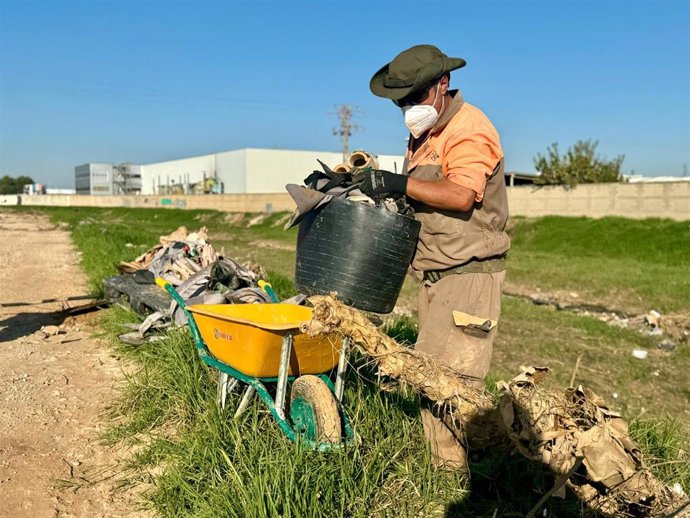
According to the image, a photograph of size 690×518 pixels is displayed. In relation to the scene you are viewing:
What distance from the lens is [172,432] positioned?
382cm

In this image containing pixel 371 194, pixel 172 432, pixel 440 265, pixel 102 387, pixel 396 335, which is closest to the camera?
pixel 371 194

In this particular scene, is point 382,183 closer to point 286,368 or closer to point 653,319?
point 286,368

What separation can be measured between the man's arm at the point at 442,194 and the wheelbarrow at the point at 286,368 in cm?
89

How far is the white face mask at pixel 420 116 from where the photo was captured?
2.99 meters

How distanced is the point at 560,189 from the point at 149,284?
75.5 feet

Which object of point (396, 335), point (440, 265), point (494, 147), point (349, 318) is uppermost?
point (494, 147)

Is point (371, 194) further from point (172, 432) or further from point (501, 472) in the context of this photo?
point (172, 432)

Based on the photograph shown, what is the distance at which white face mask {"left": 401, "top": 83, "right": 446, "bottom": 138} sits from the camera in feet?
9.80

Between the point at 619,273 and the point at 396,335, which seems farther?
the point at 619,273

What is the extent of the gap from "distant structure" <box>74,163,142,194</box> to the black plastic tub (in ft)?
298

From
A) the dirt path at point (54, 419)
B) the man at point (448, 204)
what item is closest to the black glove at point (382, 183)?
the man at point (448, 204)

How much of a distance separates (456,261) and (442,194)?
436 millimetres

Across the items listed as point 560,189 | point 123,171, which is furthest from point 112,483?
point 123,171

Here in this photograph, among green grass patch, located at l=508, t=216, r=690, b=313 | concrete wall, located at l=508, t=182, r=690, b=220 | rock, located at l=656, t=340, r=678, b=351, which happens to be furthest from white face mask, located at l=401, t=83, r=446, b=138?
concrete wall, located at l=508, t=182, r=690, b=220
